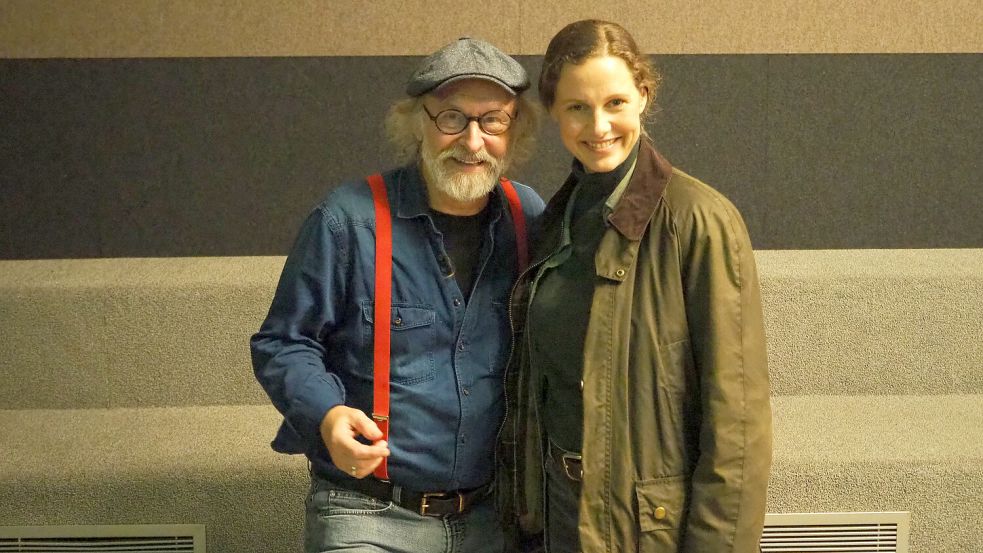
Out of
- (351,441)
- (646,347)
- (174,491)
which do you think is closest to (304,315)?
(351,441)

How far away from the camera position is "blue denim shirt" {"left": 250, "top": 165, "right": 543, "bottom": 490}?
1.78 m

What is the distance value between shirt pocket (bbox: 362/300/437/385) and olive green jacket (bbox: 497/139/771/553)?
354mm

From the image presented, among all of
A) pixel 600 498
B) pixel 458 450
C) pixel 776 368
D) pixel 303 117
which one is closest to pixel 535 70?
pixel 303 117

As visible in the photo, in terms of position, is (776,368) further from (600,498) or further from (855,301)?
(600,498)

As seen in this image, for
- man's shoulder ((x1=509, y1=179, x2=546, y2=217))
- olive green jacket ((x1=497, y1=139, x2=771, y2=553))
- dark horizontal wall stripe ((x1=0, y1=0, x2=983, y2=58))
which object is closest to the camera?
olive green jacket ((x1=497, y1=139, x2=771, y2=553))

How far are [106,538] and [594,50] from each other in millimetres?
1614

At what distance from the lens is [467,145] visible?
5.81ft

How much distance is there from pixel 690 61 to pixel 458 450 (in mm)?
1686

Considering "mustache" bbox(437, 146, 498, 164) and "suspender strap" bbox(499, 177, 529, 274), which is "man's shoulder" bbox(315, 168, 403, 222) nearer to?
"mustache" bbox(437, 146, 498, 164)

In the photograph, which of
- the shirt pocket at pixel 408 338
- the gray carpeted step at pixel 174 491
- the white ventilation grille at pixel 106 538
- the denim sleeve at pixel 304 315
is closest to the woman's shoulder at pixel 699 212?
the shirt pocket at pixel 408 338

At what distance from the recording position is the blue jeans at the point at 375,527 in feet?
5.85

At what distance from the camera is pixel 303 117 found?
302cm

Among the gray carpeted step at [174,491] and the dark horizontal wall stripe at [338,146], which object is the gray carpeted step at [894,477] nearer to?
the dark horizontal wall stripe at [338,146]

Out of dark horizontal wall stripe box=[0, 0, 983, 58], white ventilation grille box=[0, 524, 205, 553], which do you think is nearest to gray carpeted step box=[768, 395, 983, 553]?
dark horizontal wall stripe box=[0, 0, 983, 58]
